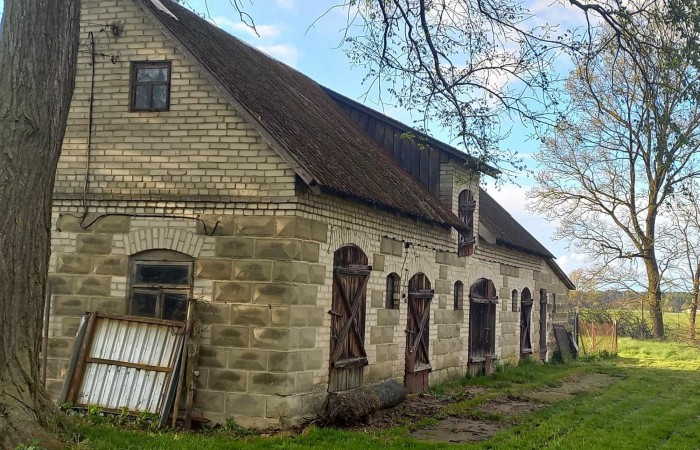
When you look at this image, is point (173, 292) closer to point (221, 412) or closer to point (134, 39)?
point (221, 412)

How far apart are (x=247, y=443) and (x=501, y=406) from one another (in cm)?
620

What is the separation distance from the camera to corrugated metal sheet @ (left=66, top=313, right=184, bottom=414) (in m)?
10.3

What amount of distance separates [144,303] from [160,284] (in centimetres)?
40

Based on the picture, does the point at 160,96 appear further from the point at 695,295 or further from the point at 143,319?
the point at 695,295

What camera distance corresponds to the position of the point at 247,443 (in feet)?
30.7

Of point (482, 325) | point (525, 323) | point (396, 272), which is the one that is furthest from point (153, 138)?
point (525, 323)

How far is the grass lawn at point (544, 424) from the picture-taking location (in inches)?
363

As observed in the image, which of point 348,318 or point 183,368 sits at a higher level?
point 348,318

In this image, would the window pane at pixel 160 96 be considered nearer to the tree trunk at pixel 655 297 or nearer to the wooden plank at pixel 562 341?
the wooden plank at pixel 562 341

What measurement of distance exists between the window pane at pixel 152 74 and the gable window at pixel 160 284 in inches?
103

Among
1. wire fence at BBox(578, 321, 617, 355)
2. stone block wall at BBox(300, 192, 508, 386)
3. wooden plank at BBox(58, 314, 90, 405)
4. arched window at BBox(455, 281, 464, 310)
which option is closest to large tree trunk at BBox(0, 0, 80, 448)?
wooden plank at BBox(58, 314, 90, 405)

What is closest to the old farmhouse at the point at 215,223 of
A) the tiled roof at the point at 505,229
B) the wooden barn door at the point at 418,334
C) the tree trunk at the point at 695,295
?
the wooden barn door at the point at 418,334

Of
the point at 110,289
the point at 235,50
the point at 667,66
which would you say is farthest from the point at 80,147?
the point at 667,66

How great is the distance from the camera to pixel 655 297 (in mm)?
34688
